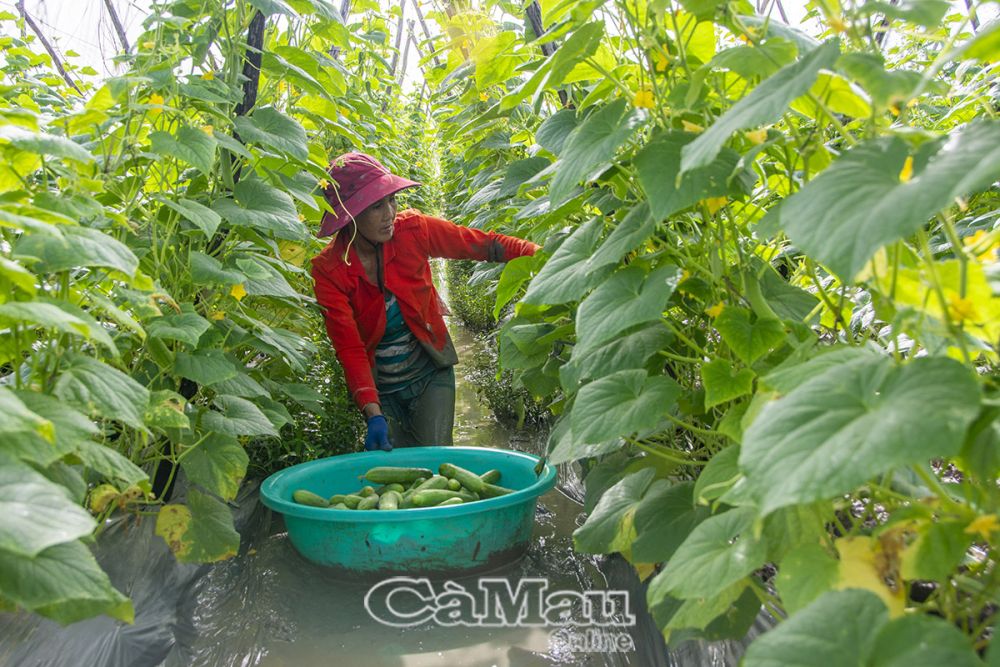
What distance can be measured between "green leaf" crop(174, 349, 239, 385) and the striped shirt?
1607 mm

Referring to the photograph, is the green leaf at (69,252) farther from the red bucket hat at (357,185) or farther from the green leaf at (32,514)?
the red bucket hat at (357,185)

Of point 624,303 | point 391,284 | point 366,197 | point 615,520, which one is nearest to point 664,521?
point 615,520

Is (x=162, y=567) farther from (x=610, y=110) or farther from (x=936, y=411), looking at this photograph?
(x=936, y=411)

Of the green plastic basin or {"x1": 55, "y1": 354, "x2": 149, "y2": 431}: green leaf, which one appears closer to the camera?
{"x1": 55, "y1": 354, "x2": 149, "y2": 431}: green leaf

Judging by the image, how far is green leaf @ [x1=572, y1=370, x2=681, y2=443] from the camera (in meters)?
1.45

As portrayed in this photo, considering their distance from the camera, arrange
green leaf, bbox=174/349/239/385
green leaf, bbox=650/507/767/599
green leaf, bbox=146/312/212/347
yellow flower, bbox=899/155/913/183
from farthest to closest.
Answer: green leaf, bbox=174/349/239/385, green leaf, bbox=146/312/212/347, green leaf, bbox=650/507/767/599, yellow flower, bbox=899/155/913/183

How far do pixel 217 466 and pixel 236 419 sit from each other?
0.42 feet

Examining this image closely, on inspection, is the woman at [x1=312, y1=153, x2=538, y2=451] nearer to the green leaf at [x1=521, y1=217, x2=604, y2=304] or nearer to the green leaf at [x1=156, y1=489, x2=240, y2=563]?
the green leaf at [x1=156, y1=489, x2=240, y2=563]

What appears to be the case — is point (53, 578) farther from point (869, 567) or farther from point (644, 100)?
point (644, 100)

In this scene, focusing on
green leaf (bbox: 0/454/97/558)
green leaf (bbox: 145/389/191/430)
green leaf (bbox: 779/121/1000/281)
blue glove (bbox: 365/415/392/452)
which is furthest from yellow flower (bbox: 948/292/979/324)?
blue glove (bbox: 365/415/392/452)

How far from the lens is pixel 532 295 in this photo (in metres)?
1.75

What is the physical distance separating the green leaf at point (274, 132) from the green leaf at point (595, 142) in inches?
44.2

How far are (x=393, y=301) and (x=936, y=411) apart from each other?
3.05m

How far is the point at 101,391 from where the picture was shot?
1456mm
